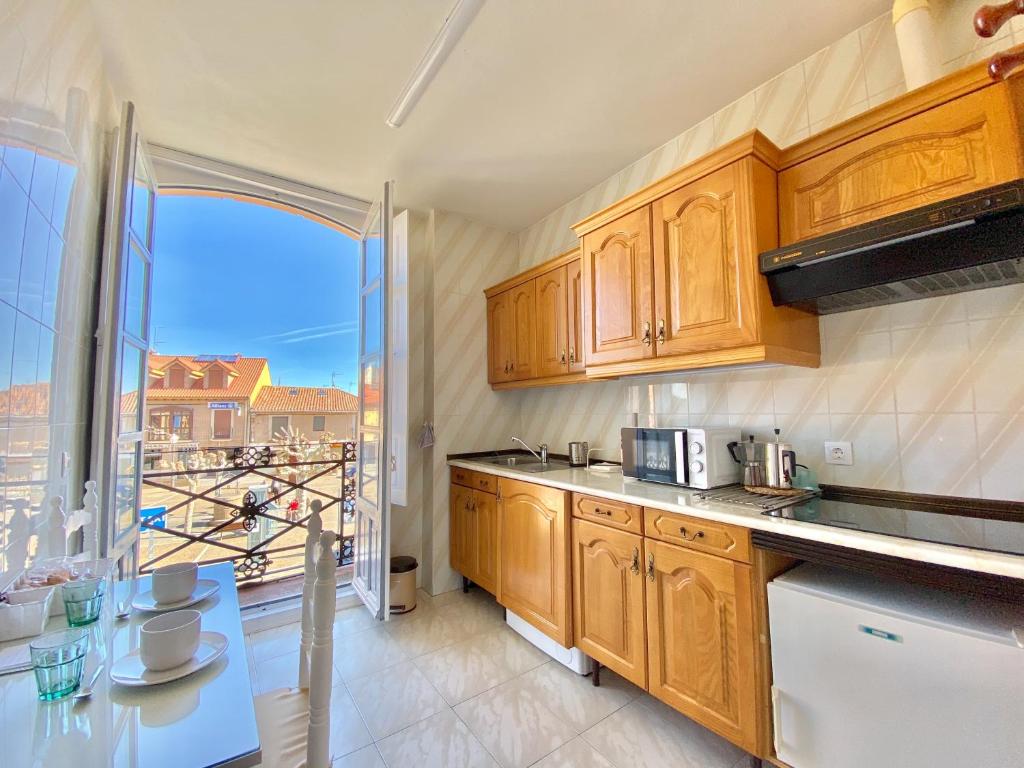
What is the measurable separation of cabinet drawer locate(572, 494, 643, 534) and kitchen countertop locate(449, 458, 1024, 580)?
1.5 inches

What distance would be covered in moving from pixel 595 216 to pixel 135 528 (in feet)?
8.76

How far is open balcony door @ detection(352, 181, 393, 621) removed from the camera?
2.40 m

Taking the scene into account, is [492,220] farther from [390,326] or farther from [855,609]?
[855,609]

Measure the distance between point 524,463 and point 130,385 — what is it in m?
2.14

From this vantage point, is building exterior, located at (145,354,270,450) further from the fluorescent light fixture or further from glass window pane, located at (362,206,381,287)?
the fluorescent light fixture

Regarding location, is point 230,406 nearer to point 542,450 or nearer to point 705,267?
point 542,450

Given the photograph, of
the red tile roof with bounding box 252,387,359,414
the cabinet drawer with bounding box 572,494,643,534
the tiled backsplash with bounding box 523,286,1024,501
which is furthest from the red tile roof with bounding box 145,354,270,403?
the tiled backsplash with bounding box 523,286,1024,501

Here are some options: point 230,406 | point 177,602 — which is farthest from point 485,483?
point 230,406

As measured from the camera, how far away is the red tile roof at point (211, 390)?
3.54 metres

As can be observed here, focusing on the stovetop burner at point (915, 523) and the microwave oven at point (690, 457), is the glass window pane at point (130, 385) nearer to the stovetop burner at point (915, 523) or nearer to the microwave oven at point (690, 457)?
the microwave oven at point (690, 457)

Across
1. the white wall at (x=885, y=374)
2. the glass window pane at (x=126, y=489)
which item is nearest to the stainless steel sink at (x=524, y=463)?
the white wall at (x=885, y=374)

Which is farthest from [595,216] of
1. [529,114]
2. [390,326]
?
[390,326]

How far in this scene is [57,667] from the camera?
2.07 ft

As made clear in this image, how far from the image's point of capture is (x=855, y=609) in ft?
3.80
